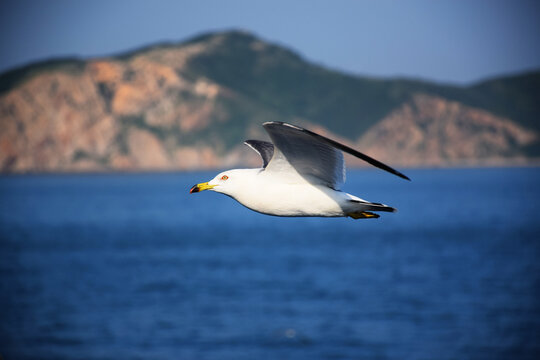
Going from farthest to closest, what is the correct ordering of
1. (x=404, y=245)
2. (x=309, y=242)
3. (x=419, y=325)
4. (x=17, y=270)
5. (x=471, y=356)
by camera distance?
(x=309, y=242) < (x=404, y=245) < (x=17, y=270) < (x=419, y=325) < (x=471, y=356)

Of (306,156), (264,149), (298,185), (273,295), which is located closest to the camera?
(306,156)

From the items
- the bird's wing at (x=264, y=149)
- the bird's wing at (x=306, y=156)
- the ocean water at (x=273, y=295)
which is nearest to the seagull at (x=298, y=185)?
the bird's wing at (x=306, y=156)

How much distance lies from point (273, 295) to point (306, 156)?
53021 millimetres

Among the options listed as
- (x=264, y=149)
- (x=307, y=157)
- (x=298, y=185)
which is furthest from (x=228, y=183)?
(x=264, y=149)

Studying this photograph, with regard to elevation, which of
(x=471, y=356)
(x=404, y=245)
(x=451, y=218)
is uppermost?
(x=451, y=218)

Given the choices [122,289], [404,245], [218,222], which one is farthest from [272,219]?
[122,289]

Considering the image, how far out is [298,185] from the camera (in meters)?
13.1

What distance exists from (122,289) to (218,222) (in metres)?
88.1

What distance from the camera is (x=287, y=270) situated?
81.3m

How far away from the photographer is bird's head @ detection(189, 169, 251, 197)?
43.7ft

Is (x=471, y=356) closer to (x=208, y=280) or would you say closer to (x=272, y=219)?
(x=208, y=280)

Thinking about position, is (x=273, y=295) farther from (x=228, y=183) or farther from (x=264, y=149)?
(x=228, y=183)

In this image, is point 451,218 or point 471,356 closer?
point 471,356

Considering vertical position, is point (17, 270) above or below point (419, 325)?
above
